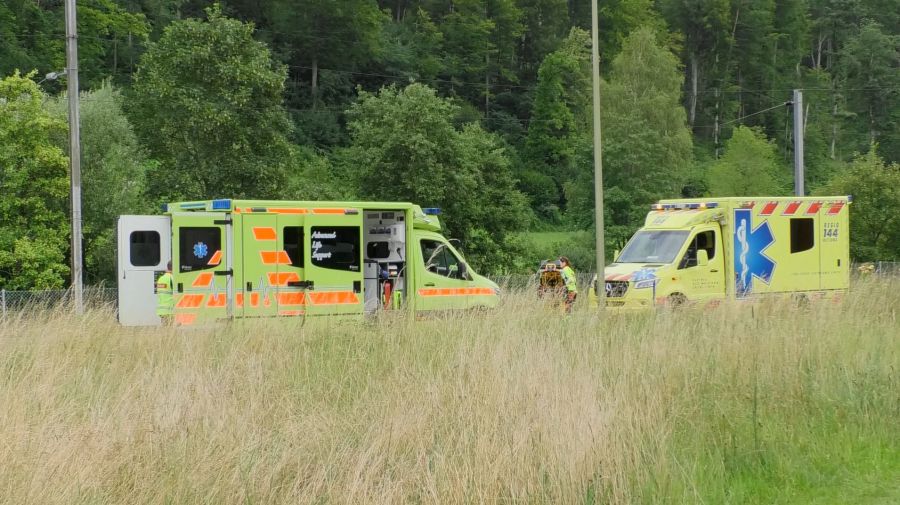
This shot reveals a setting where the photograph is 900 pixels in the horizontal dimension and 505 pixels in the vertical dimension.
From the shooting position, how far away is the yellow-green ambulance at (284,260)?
16.3 meters

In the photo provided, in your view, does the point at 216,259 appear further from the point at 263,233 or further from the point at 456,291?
the point at 456,291

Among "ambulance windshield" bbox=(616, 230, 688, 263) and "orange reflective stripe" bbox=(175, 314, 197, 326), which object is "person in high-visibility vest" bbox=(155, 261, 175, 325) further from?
"ambulance windshield" bbox=(616, 230, 688, 263)

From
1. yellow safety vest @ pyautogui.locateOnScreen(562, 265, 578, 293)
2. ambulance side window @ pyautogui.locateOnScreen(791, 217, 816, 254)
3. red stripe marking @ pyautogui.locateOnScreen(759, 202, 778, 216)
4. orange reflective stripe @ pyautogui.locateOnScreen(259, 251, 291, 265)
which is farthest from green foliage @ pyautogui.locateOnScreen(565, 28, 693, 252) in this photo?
orange reflective stripe @ pyautogui.locateOnScreen(259, 251, 291, 265)

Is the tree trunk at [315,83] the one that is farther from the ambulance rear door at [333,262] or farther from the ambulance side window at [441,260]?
the ambulance rear door at [333,262]

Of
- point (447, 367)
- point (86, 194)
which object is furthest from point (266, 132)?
point (447, 367)

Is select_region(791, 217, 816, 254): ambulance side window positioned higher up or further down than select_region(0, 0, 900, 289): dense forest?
further down

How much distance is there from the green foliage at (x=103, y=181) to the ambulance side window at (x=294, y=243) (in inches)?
593

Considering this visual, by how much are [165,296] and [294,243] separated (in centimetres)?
239

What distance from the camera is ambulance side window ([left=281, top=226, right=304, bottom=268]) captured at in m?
17.0

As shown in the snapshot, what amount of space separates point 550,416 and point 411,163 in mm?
26246

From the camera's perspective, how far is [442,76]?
293ft

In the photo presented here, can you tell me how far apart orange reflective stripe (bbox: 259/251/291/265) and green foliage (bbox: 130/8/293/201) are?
32.8 ft

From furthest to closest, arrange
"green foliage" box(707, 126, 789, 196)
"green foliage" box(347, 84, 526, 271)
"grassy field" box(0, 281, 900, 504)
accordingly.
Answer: "green foliage" box(707, 126, 789, 196) < "green foliage" box(347, 84, 526, 271) < "grassy field" box(0, 281, 900, 504)

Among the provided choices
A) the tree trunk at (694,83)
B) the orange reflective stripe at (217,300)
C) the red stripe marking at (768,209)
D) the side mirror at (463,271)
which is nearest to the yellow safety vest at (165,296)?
the orange reflective stripe at (217,300)
